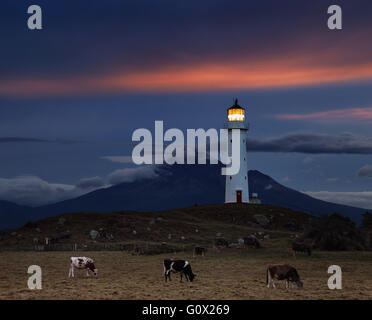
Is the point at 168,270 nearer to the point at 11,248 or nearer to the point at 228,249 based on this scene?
the point at 228,249

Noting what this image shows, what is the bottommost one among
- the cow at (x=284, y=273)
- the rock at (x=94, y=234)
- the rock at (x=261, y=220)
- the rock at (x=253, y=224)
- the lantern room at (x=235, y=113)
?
the cow at (x=284, y=273)

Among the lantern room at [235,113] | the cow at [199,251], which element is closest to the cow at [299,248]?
the cow at [199,251]

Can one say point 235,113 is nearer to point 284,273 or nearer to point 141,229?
point 141,229

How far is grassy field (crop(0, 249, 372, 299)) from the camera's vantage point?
75.9ft

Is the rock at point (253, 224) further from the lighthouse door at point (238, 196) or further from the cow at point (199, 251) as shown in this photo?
the cow at point (199, 251)

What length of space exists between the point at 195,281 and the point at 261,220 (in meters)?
58.6

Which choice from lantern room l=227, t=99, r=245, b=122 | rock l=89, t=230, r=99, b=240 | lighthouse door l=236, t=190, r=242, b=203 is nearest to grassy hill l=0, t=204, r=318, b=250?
rock l=89, t=230, r=99, b=240

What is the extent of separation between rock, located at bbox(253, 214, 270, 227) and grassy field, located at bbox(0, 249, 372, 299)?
3901 cm

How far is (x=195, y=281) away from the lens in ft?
90.5

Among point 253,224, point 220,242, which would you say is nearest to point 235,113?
point 253,224

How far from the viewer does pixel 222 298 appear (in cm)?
2208

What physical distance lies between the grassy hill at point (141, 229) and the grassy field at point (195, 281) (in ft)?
41.7

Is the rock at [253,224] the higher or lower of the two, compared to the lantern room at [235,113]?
lower

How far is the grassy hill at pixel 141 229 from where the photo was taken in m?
58.3
